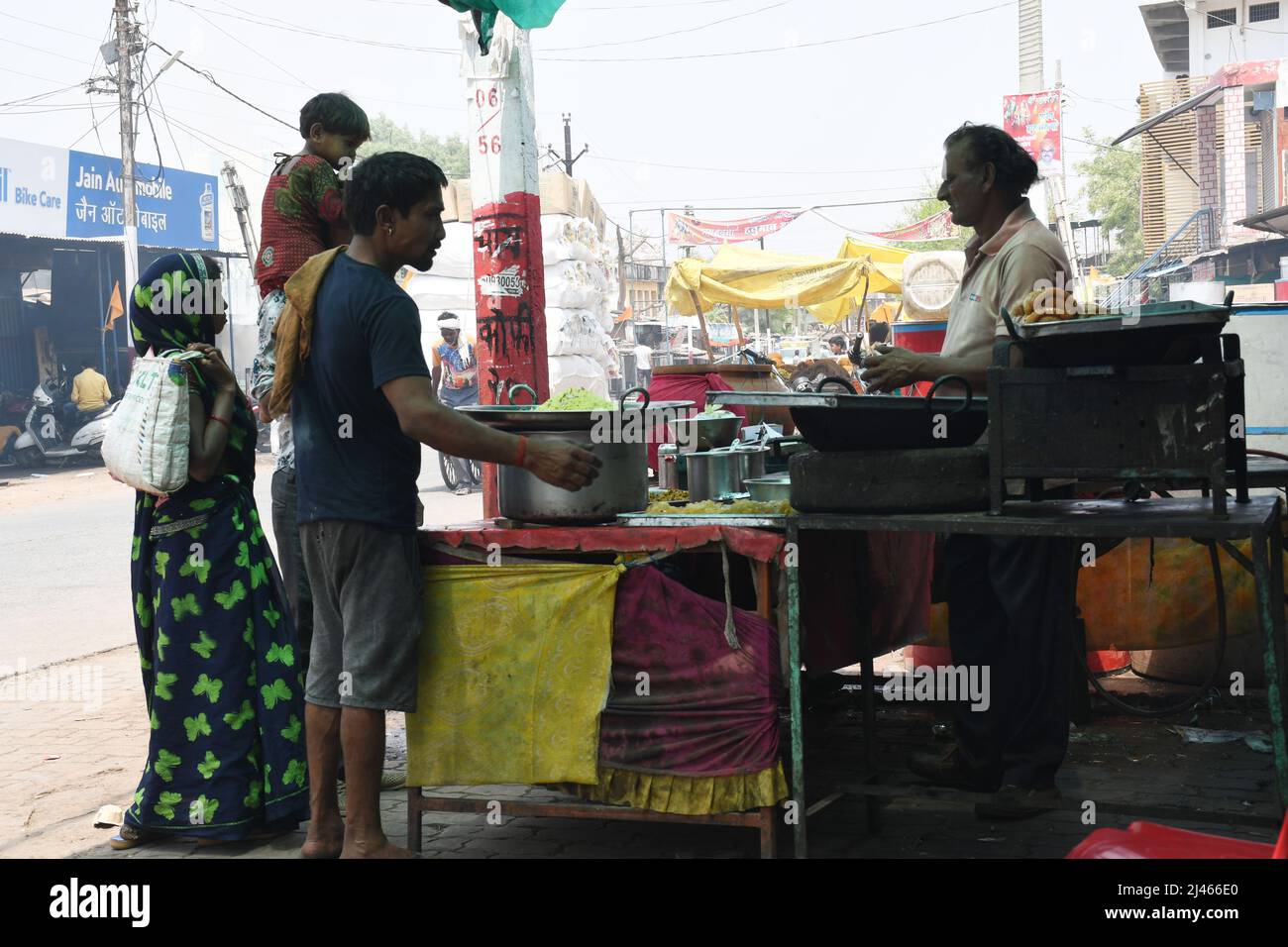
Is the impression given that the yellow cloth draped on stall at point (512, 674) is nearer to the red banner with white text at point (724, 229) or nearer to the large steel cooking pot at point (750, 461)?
the large steel cooking pot at point (750, 461)

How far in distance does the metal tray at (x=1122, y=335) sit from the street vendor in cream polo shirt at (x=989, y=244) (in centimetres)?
56

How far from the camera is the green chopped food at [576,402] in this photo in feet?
11.7

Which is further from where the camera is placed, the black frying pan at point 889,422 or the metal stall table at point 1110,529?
the black frying pan at point 889,422

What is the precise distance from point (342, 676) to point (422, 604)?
1.03ft

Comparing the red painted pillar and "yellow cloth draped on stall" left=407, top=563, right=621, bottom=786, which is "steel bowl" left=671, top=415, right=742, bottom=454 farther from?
the red painted pillar

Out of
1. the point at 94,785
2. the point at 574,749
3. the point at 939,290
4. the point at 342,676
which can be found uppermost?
the point at 939,290

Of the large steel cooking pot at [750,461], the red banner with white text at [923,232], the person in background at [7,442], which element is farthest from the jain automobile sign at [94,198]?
the large steel cooking pot at [750,461]

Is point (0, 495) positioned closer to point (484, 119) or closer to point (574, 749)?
point (484, 119)

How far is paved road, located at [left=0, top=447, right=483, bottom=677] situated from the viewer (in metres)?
7.42

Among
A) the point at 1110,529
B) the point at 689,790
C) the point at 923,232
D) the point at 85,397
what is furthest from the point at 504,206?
the point at 923,232

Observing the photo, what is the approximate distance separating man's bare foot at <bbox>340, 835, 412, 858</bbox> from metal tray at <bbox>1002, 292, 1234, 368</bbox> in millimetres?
2156

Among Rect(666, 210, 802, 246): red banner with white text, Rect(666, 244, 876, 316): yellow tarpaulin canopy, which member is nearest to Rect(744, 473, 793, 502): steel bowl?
Rect(666, 244, 876, 316): yellow tarpaulin canopy
